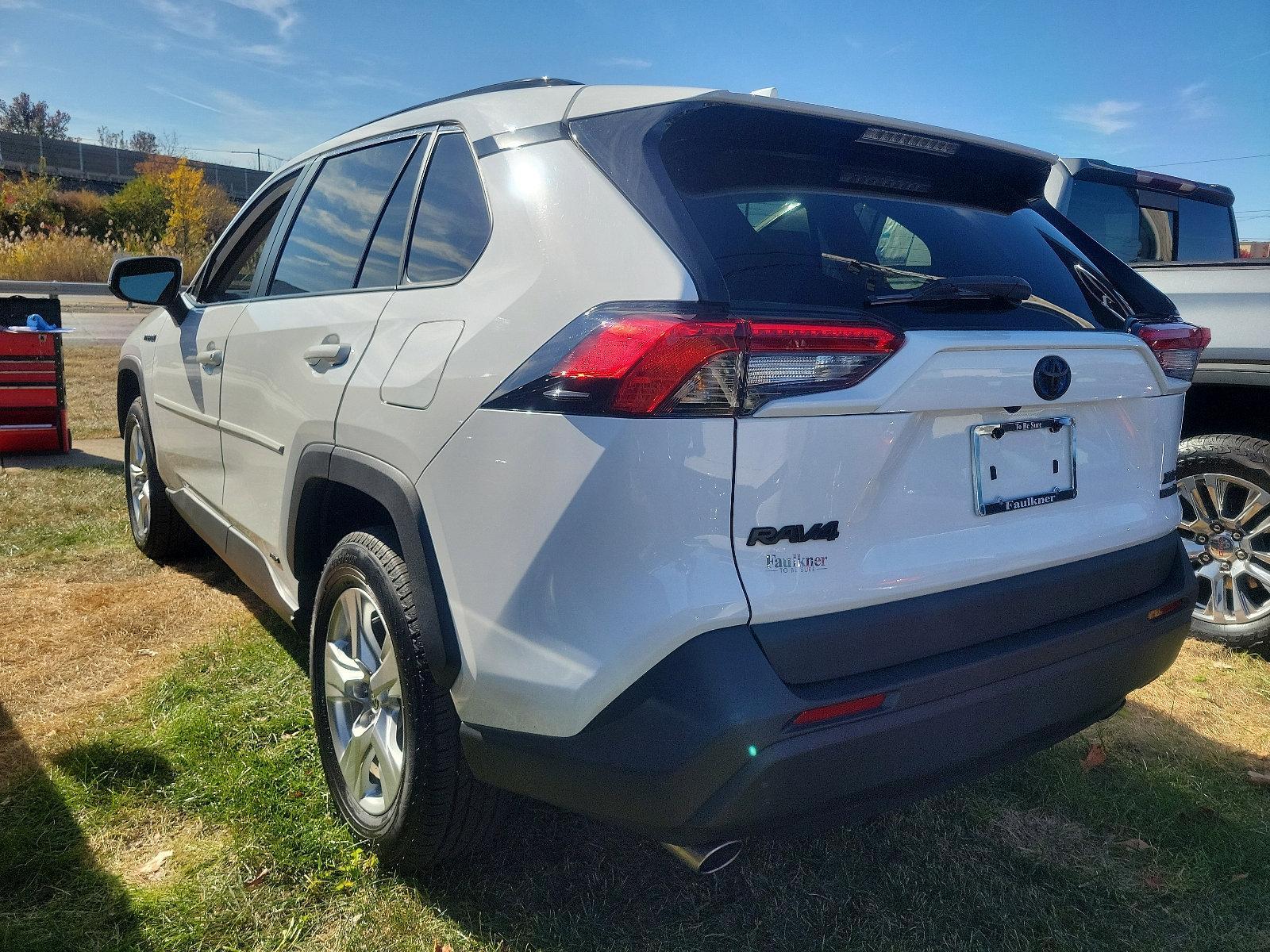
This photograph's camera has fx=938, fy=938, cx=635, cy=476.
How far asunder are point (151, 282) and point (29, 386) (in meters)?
3.81

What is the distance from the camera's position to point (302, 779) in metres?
2.76

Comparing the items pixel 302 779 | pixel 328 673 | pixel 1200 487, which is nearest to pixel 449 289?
pixel 328 673

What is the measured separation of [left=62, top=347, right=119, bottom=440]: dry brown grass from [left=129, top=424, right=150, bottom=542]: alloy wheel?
3.19m

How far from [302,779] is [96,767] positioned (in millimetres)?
635

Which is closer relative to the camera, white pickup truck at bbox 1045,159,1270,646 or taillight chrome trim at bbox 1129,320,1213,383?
taillight chrome trim at bbox 1129,320,1213,383

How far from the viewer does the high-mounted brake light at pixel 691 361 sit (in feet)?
5.28

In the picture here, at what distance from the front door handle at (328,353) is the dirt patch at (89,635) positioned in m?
1.55

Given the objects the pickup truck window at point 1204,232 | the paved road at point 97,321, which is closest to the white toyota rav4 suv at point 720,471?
the pickup truck window at point 1204,232

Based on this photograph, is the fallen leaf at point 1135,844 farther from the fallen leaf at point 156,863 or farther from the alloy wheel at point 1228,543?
the fallen leaf at point 156,863

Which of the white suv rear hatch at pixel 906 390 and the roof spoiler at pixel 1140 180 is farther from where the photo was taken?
the roof spoiler at pixel 1140 180

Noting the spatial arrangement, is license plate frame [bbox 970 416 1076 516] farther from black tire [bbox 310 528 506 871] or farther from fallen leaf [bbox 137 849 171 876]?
fallen leaf [bbox 137 849 171 876]

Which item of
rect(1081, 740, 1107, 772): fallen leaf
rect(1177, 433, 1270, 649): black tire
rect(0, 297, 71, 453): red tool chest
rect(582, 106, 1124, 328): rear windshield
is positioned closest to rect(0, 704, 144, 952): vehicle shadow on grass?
rect(582, 106, 1124, 328): rear windshield

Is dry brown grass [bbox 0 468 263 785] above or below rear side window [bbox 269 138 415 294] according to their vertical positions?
below

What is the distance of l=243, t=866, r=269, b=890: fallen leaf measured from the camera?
7.55 feet
